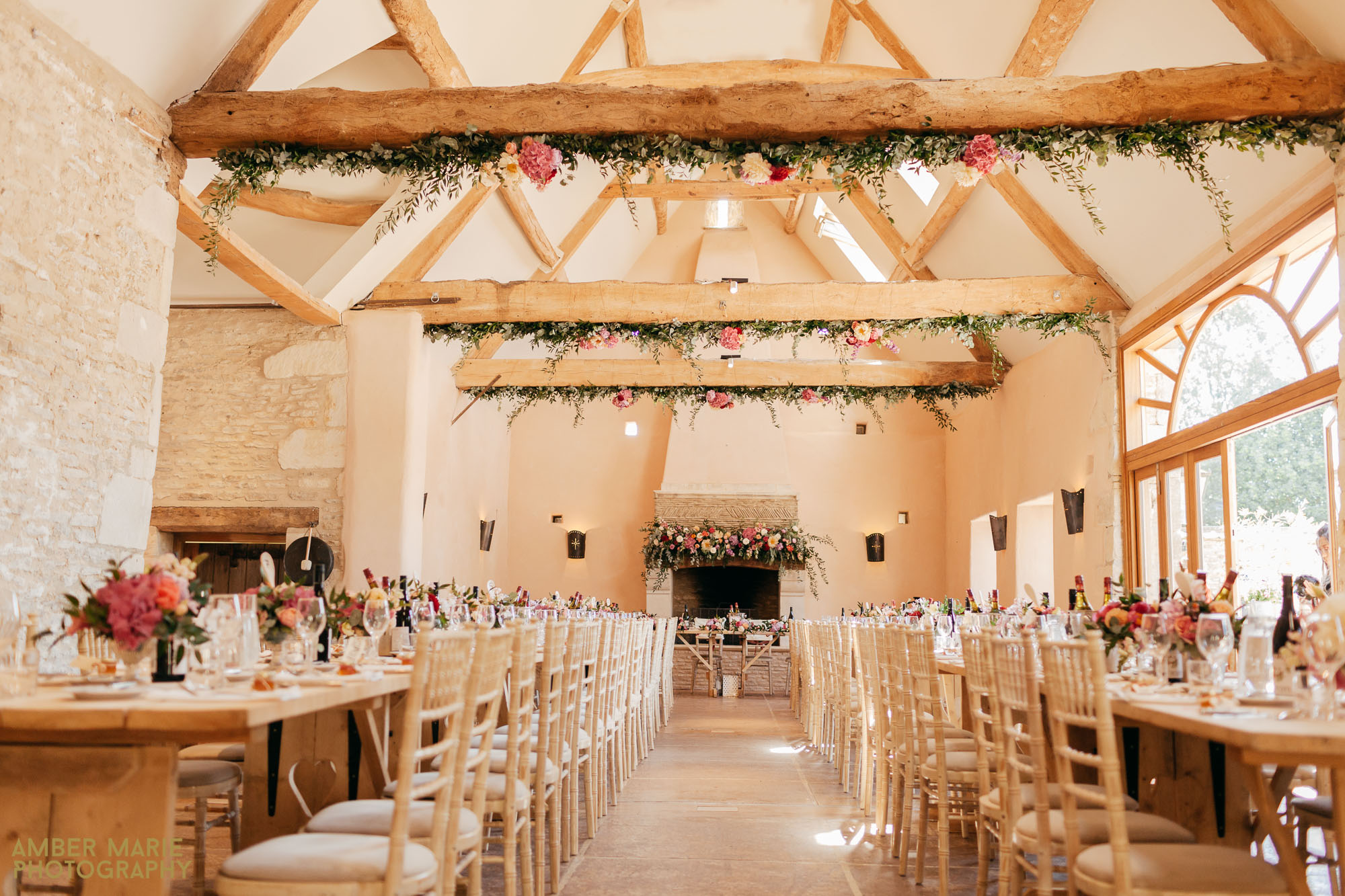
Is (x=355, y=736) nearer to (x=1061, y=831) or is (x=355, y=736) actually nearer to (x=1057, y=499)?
(x=1061, y=831)

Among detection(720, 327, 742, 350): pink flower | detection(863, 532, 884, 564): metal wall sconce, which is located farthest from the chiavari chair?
detection(863, 532, 884, 564): metal wall sconce

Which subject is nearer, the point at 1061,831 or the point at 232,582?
the point at 1061,831

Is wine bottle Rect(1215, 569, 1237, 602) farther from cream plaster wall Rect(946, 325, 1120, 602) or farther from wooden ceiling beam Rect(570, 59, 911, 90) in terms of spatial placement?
wooden ceiling beam Rect(570, 59, 911, 90)

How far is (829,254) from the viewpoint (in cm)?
1330

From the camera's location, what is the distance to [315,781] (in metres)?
3.23

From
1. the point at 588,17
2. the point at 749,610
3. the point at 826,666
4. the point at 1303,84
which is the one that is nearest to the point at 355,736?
the point at 826,666

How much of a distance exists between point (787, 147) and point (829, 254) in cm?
862

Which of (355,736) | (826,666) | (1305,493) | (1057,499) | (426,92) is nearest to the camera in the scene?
(355,736)

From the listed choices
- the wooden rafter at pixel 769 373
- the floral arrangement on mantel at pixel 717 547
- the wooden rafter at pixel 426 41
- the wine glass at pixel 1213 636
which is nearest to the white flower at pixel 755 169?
the wooden rafter at pixel 426 41

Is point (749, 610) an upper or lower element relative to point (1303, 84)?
lower

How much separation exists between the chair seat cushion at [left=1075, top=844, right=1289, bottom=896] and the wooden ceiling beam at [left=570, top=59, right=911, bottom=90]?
6617 mm

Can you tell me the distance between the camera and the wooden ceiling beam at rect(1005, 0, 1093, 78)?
19.1 ft

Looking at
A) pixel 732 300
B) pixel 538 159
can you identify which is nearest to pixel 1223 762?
pixel 538 159

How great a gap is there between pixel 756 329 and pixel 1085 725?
6.28 meters
